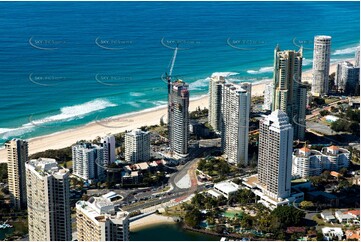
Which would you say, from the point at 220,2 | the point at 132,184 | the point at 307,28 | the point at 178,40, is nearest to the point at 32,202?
the point at 132,184

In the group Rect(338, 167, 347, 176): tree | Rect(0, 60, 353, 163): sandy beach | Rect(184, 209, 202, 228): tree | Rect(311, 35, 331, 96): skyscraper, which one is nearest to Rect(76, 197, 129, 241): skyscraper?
Rect(184, 209, 202, 228): tree

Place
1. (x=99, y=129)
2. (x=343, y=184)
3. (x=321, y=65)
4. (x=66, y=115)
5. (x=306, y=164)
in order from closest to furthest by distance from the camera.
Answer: (x=343, y=184)
(x=306, y=164)
(x=99, y=129)
(x=66, y=115)
(x=321, y=65)

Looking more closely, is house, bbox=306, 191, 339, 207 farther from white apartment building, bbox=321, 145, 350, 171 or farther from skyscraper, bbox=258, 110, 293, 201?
white apartment building, bbox=321, 145, 350, 171

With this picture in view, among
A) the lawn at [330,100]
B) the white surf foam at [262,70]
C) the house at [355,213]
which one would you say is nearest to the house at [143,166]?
the house at [355,213]

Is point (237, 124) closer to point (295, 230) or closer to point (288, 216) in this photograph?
point (288, 216)

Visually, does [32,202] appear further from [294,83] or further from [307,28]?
[307,28]

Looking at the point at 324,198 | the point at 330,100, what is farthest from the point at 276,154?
the point at 330,100
